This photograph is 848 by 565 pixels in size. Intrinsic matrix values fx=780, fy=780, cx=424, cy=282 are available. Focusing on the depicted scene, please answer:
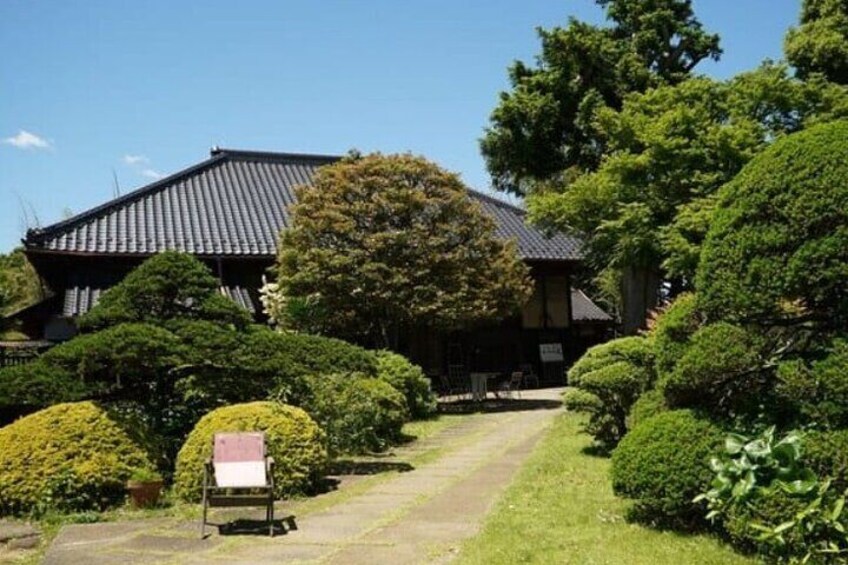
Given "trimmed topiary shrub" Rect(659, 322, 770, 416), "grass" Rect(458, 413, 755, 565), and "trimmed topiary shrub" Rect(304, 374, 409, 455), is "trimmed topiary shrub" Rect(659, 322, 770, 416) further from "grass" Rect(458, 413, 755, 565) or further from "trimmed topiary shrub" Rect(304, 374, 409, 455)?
"trimmed topiary shrub" Rect(304, 374, 409, 455)

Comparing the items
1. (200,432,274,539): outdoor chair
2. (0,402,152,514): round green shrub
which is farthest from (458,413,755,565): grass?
(0,402,152,514): round green shrub

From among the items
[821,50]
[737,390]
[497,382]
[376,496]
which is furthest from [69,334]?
[821,50]

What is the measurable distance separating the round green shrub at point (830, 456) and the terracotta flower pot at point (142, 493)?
6.26 meters

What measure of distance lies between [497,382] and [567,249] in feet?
15.9

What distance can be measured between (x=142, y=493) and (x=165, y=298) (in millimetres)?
2705

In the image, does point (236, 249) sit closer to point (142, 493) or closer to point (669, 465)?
point (142, 493)

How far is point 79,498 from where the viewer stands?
8.09 meters

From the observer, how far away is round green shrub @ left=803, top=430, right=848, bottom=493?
514cm

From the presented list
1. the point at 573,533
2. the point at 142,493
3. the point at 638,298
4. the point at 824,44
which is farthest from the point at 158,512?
the point at 824,44

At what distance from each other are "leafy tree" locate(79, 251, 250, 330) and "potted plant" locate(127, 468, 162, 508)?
2.10 meters

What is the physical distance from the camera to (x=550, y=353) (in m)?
23.7

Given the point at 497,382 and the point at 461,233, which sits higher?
the point at 461,233

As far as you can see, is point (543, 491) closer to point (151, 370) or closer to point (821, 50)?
point (151, 370)

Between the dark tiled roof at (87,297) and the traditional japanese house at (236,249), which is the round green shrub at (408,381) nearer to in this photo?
the dark tiled roof at (87,297)
